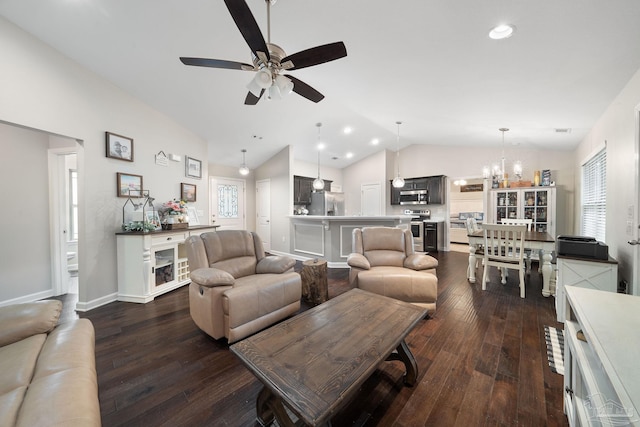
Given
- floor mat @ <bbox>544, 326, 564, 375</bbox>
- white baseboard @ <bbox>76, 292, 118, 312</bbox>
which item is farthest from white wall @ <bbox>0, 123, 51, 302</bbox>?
floor mat @ <bbox>544, 326, 564, 375</bbox>

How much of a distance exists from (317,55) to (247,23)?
20.1 inches

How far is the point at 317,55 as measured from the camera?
1.78m

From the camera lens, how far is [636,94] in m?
2.06

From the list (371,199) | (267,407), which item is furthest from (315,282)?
(371,199)

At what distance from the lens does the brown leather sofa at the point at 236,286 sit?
205cm

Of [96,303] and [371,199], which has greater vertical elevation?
[371,199]

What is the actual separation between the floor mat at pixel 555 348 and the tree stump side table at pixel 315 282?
2059 millimetres

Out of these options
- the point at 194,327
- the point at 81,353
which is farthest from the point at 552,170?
the point at 81,353

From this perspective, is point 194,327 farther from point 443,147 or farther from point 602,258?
point 443,147

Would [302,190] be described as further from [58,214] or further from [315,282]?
[58,214]

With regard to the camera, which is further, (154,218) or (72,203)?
(72,203)

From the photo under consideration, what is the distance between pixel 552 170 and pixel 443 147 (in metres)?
2.31

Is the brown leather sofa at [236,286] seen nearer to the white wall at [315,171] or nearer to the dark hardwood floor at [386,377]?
the dark hardwood floor at [386,377]

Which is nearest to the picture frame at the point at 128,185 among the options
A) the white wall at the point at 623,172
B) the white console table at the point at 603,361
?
the white console table at the point at 603,361
